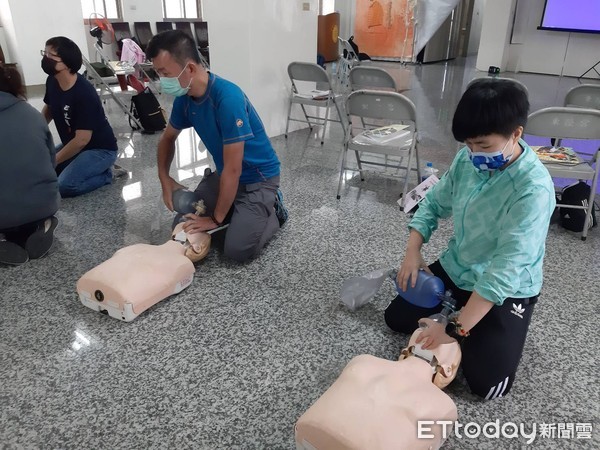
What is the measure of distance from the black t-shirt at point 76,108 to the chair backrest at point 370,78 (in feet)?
7.82

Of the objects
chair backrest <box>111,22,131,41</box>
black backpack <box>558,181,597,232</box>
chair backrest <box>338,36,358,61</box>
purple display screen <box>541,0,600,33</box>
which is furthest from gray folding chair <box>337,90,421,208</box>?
purple display screen <box>541,0,600,33</box>

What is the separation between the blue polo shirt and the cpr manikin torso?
1.29m

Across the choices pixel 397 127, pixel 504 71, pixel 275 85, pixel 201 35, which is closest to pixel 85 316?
pixel 397 127

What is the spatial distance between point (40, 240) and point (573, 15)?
10.3m

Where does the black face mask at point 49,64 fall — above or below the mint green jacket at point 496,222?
above

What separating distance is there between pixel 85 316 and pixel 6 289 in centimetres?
50

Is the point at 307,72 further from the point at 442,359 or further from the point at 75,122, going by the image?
the point at 442,359

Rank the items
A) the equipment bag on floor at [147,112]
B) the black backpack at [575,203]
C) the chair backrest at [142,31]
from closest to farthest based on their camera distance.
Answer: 1. the black backpack at [575,203]
2. the equipment bag on floor at [147,112]
3. the chair backrest at [142,31]

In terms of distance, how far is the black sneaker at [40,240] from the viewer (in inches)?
94.0

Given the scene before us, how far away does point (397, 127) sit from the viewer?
3.43 metres

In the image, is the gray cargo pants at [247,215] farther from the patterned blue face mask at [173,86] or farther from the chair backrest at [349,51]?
the chair backrest at [349,51]

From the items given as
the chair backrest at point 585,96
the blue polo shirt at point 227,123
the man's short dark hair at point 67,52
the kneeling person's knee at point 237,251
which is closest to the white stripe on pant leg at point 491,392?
the kneeling person's knee at point 237,251

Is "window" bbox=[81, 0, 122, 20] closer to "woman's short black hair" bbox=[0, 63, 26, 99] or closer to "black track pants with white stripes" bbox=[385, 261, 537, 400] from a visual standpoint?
"woman's short black hair" bbox=[0, 63, 26, 99]

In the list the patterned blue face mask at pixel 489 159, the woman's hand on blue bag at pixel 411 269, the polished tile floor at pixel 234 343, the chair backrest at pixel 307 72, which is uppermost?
the patterned blue face mask at pixel 489 159
